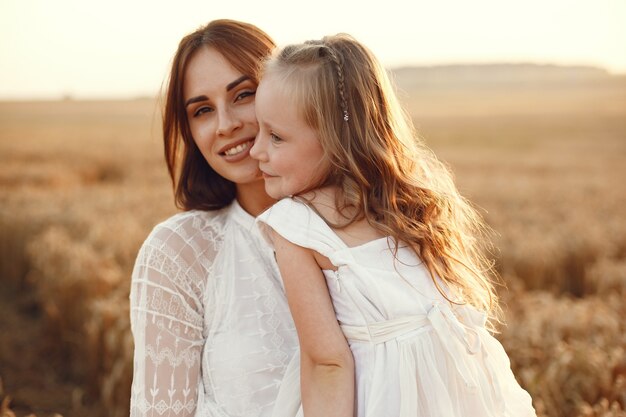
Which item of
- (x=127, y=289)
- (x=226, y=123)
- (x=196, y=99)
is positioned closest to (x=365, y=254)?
(x=226, y=123)

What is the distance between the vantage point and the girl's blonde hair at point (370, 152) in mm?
2123

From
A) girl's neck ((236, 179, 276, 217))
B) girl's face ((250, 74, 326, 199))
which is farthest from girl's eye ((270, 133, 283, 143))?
girl's neck ((236, 179, 276, 217))

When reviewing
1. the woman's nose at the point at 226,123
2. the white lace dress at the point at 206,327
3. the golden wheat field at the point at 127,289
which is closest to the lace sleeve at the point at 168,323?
the white lace dress at the point at 206,327

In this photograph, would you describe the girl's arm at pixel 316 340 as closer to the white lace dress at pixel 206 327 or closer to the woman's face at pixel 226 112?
the white lace dress at pixel 206 327

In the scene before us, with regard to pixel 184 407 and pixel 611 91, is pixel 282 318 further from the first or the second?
pixel 611 91

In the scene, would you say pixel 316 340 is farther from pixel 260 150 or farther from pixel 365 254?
pixel 260 150

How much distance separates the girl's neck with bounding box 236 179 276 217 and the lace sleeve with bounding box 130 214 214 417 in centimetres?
29

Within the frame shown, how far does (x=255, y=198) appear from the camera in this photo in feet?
9.31

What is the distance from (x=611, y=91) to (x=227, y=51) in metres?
85.6

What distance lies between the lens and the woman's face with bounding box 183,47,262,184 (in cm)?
272

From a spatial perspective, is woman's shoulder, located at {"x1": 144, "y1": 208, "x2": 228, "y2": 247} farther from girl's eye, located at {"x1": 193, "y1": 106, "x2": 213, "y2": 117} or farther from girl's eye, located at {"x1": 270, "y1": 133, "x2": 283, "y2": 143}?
girl's eye, located at {"x1": 270, "y1": 133, "x2": 283, "y2": 143}

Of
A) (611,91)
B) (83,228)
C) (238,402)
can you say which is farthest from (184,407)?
(611,91)

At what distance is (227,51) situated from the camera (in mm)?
2732

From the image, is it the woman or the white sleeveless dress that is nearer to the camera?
the white sleeveless dress
